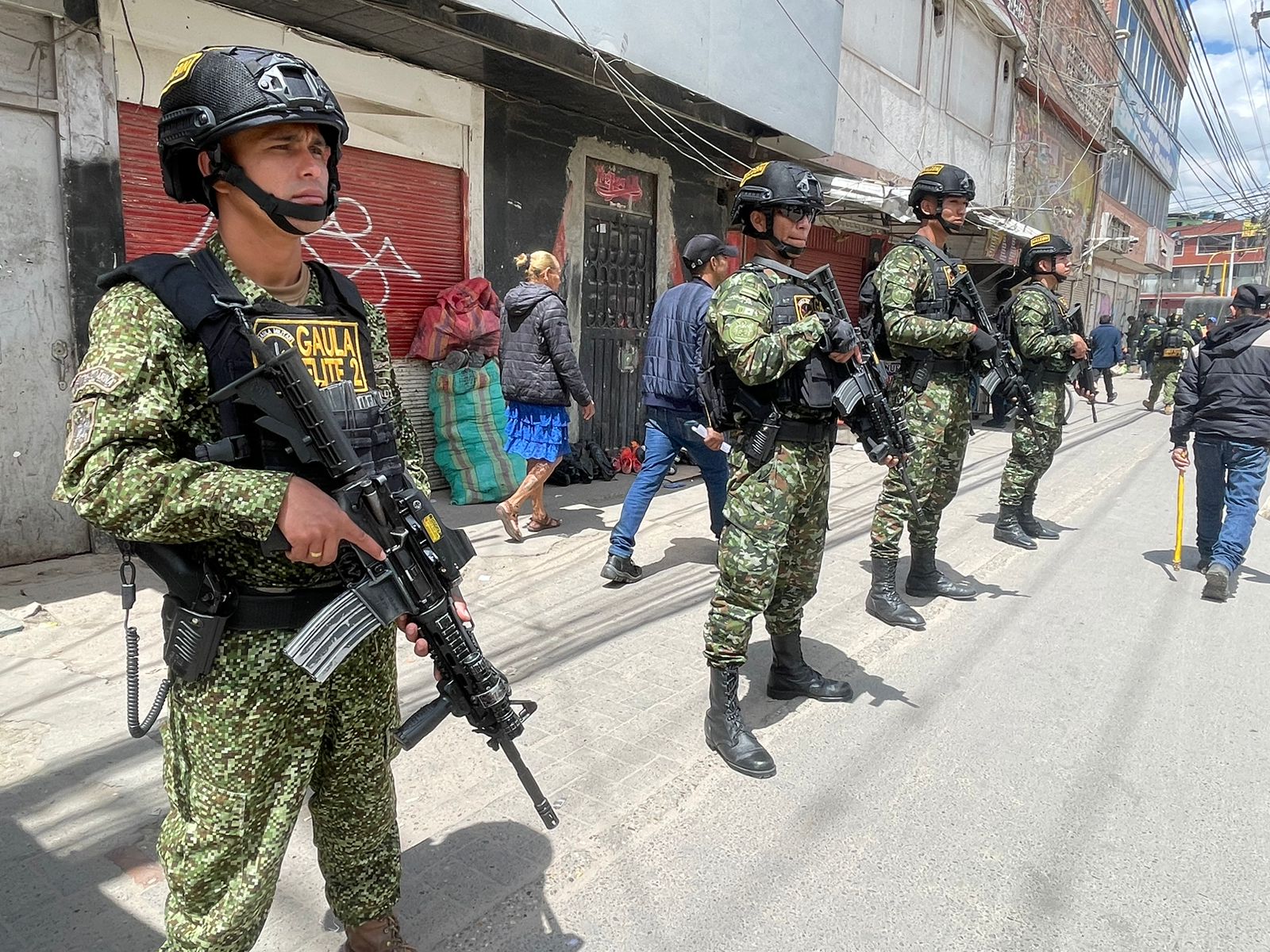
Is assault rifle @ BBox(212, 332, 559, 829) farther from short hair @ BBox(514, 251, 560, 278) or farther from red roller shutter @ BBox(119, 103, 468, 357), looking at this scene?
red roller shutter @ BBox(119, 103, 468, 357)

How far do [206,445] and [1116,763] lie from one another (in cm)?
319

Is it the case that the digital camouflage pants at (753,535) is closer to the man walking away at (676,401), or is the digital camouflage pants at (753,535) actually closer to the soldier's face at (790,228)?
the soldier's face at (790,228)

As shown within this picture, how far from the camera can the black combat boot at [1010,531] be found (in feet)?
20.0

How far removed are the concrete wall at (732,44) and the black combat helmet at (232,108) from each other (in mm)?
4079

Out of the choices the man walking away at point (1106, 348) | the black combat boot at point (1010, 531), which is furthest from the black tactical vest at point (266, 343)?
the man walking away at point (1106, 348)

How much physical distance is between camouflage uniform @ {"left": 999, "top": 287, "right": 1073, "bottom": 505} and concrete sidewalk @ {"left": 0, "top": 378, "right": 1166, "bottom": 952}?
2.46 feet

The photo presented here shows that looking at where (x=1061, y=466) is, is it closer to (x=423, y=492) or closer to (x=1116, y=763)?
(x=1116, y=763)

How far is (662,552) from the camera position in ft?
18.4

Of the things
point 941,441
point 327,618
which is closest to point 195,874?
point 327,618

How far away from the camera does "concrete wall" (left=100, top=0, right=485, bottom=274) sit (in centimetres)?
469

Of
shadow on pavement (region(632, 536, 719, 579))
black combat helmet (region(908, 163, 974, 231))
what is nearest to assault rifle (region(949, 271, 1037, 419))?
black combat helmet (region(908, 163, 974, 231))

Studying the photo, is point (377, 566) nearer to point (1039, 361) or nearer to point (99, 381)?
point (99, 381)

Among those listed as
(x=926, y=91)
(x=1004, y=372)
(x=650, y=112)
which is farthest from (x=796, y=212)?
(x=926, y=91)

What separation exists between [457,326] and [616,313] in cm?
241
